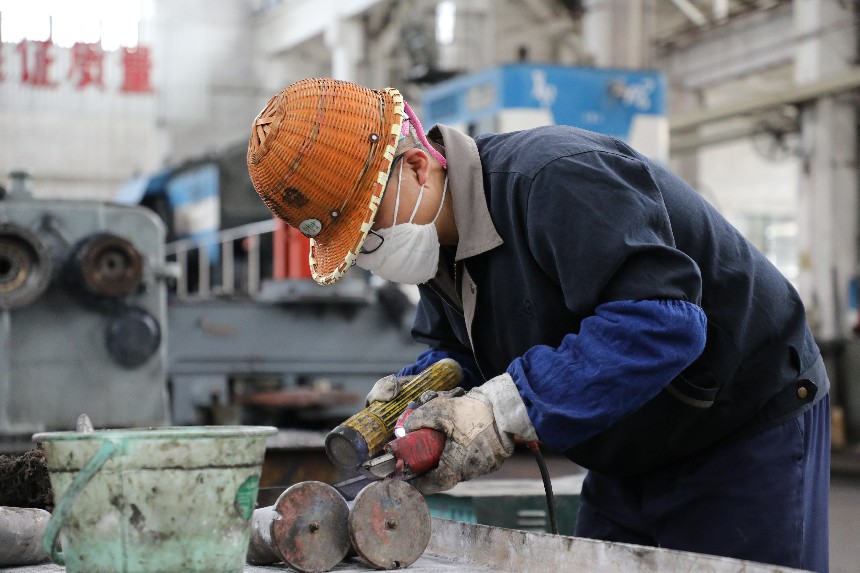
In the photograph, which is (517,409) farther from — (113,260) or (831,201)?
(831,201)

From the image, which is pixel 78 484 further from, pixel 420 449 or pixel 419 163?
pixel 419 163

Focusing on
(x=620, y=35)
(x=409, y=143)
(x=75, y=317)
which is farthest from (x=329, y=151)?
(x=620, y=35)

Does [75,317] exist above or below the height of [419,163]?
below

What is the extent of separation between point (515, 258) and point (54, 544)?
88 centimetres

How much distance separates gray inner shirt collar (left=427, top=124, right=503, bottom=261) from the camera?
198 cm

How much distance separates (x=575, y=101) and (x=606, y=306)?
7.87 metres

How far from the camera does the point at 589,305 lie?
71.1 inches

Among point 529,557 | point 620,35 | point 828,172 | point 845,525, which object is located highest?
point 620,35

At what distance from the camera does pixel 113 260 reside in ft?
17.5

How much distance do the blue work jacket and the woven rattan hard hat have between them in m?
0.15

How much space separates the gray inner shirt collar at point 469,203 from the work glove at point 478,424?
0.28 meters

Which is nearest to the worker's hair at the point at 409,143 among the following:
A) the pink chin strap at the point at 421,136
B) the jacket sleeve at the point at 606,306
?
the pink chin strap at the point at 421,136

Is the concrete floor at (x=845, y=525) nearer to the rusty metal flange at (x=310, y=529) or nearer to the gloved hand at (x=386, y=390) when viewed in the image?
the gloved hand at (x=386, y=390)

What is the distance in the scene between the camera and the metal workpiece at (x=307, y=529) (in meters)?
1.85
